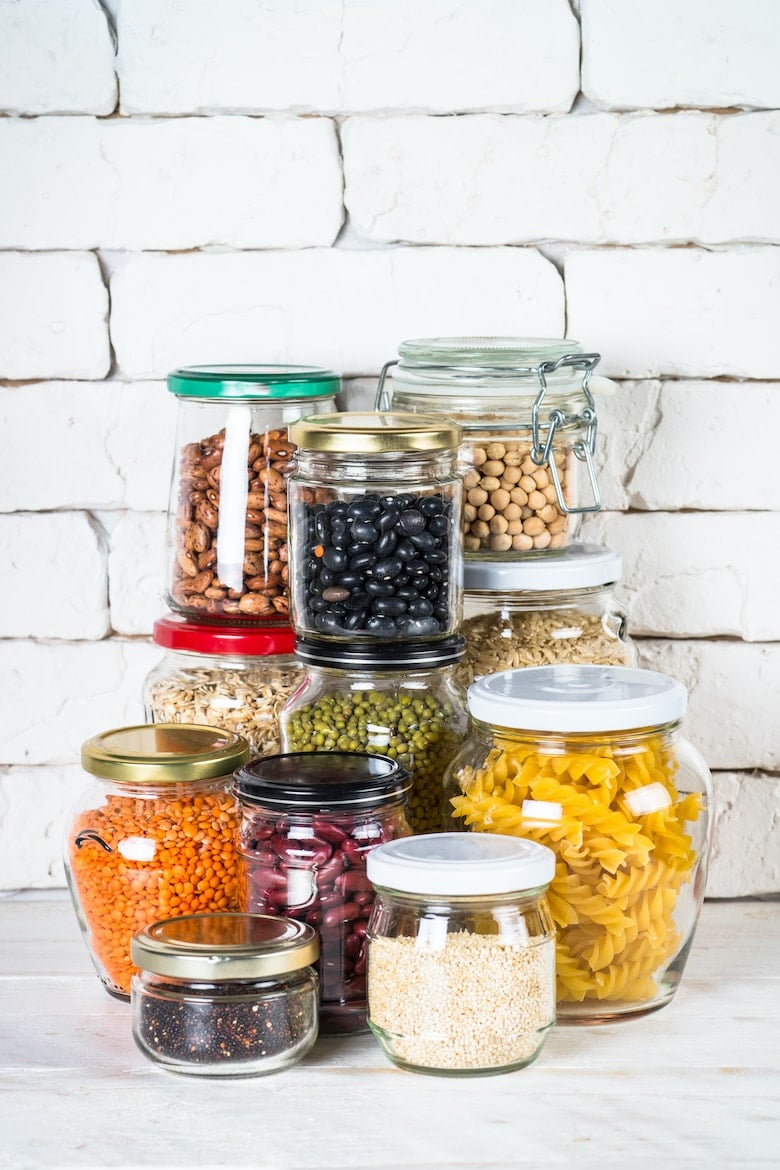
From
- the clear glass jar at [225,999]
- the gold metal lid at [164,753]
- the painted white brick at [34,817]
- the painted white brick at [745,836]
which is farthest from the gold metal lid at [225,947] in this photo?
the painted white brick at [745,836]

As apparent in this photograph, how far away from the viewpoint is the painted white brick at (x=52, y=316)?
4.15 ft

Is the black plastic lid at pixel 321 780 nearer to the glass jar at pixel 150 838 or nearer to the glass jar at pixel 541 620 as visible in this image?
the glass jar at pixel 150 838

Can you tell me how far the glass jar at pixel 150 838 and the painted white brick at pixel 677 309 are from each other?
1.70ft

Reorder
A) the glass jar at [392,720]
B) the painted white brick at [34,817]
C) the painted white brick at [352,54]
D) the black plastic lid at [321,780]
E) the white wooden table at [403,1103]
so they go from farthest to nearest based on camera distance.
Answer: the painted white brick at [34,817] → the painted white brick at [352,54] → the glass jar at [392,720] → the black plastic lid at [321,780] → the white wooden table at [403,1103]

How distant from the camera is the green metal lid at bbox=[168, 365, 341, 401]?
1110mm

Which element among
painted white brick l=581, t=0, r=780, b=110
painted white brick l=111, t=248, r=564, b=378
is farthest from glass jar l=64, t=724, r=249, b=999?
painted white brick l=581, t=0, r=780, b=110

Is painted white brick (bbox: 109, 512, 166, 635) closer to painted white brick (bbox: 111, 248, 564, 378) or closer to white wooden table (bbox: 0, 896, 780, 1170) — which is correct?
painted white brick (bbox: 111, 248, 564, 378)

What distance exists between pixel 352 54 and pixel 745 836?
0.80 metres

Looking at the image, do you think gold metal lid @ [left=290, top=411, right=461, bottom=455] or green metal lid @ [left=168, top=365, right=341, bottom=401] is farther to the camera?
green metal lid @ [left=168, top=365, right=341, bottom=401]

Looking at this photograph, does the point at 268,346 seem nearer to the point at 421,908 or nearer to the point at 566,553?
the point at 566,553

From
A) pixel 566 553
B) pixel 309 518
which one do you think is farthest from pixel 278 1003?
pixel 566 553

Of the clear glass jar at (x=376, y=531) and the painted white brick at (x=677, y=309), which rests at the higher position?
the painted white brick at (x=677, y=309)

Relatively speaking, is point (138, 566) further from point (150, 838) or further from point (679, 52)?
point (679, 52)

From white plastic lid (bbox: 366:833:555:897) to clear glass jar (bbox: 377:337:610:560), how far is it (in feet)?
0.95
